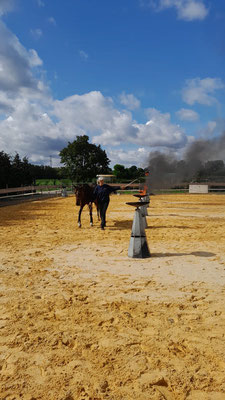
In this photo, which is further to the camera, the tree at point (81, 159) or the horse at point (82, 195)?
the tree at point (81, 159)

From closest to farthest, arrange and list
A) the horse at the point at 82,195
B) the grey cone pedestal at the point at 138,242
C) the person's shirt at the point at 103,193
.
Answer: the grey cone pedestal at the point at 138,242 → the person's shirt at the point at 103,193 → the horse at the point at 82,195

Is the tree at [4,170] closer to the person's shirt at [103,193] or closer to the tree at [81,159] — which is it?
the person's shirt at [103,193]

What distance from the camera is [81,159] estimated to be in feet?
184

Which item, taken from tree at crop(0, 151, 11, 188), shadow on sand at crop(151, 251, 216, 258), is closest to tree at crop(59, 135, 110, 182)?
tree at crop(0, 151, 11, 188)

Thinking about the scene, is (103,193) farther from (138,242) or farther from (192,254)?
(192,254)

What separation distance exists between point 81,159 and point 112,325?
54.2 metres

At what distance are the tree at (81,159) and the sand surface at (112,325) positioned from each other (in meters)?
48.7

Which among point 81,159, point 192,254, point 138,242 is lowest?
point 192,254

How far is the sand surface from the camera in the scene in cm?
237

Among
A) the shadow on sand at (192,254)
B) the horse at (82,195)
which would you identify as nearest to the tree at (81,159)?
the horse at (82,195)

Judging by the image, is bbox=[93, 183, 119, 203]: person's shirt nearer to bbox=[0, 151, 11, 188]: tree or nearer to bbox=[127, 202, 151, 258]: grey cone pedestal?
bbox=[127, 202, 151, 258]: grey cone pedestal

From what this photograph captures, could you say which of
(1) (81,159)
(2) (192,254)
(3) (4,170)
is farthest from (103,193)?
(1) (81,159)

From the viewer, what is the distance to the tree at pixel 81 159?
2161 inches

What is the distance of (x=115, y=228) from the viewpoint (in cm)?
1031
